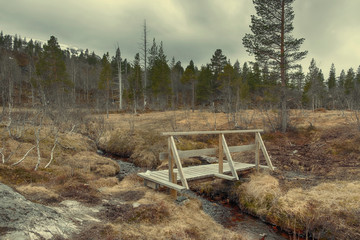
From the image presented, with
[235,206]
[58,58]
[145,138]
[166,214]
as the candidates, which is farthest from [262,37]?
[58,58]

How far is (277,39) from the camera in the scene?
1909cm

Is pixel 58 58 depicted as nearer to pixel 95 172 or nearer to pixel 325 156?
pixel 95 172

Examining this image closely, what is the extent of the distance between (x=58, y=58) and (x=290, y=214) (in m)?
44.2

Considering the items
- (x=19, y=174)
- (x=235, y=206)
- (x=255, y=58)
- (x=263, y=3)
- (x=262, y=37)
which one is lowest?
(x=235, y=206)

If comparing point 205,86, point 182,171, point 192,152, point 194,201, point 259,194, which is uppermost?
point 205,86

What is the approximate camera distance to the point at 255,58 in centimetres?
1986

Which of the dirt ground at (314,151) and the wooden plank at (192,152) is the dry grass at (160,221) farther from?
the dirt ground at (314,151)

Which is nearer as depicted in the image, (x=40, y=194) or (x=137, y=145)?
(x=40, y=194)

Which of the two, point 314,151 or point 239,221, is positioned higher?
point 314,151

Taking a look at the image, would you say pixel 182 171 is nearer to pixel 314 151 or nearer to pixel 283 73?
pixel 314 151

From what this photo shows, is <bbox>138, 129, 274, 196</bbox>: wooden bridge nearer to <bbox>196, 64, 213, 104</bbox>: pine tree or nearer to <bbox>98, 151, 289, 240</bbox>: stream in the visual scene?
<bbox>98, 151, 289, 240</bbox>: stream

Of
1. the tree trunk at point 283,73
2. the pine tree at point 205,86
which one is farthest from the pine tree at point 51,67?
the tree trunk at point 283,73

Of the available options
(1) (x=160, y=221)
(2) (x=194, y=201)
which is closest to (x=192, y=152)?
(2) (x=194, y=201)

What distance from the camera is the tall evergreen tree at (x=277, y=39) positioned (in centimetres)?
1869
